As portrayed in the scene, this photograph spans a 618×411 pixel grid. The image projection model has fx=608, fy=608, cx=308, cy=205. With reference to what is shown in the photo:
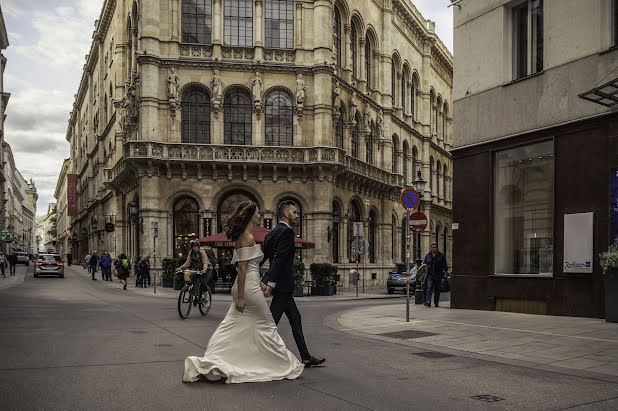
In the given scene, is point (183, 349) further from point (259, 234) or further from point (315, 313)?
point (259, 234)

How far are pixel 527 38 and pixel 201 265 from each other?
10.1 metres

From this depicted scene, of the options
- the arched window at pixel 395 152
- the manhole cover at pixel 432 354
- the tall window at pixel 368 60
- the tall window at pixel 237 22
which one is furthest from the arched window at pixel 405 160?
the manhole cover at pixel 432 354

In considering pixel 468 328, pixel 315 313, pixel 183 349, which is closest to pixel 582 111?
pixel 468 328

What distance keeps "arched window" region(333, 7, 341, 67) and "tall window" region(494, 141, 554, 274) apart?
68.0ft

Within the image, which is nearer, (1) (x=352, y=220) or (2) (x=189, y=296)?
(2) (x=189, y=296)

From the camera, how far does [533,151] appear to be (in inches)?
597

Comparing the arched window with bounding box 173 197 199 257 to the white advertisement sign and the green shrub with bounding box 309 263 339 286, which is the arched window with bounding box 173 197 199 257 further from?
the white advertisement sign

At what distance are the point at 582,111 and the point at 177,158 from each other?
21.6 meters

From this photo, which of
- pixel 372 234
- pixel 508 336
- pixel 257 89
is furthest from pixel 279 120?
pixel 508 336

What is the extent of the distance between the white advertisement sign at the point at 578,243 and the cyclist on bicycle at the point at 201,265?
27.4 feet

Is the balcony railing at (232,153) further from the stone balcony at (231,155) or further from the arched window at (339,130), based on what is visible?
the arched window at (339,130)

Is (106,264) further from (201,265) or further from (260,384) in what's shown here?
(260,384)

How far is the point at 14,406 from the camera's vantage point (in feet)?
18.4

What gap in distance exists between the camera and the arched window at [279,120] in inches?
1284
